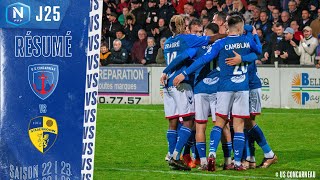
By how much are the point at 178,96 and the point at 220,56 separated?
2.89 ft

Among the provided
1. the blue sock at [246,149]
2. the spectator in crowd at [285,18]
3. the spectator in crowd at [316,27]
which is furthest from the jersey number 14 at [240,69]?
the spectator in crowd at [285,18]

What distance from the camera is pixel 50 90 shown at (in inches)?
295

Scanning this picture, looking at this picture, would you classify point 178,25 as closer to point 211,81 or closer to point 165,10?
point 211,81

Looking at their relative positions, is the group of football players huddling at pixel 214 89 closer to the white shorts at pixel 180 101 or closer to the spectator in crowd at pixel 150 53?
the white shorts at pixel 180 101

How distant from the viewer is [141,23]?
27.7 m

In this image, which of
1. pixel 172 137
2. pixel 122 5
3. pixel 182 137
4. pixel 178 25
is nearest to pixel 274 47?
pixel 122 5

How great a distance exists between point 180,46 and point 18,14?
19.3ft

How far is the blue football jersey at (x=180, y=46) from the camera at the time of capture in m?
12.9

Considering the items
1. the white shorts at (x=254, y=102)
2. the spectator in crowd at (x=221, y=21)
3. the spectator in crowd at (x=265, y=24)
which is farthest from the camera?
the spectator in crowd at (x=265, y=24)

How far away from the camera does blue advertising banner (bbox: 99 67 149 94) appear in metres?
24.9

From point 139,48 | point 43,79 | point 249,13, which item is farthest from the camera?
point 139,48

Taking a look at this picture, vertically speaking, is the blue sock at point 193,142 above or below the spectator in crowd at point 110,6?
below

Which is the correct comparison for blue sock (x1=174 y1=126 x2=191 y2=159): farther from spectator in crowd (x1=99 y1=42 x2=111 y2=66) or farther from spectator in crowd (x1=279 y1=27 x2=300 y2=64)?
spectator in crowd (x1=99 y1=42 x2=111 y2=66)

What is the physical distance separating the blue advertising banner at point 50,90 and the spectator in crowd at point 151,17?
19.5m
